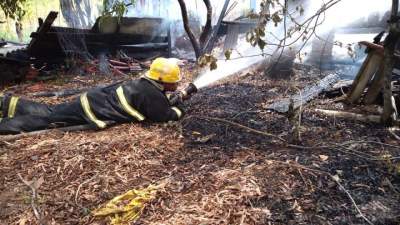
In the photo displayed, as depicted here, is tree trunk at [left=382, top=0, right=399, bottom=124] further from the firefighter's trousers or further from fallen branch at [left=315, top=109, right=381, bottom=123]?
the firefighter's trousers

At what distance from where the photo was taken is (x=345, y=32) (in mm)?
9078

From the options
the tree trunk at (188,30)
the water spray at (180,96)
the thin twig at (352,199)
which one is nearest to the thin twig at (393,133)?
the thin twig at (352,199)

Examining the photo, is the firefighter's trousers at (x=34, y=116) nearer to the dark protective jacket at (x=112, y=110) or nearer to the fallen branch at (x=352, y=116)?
the dark protective jacket at (x=112, y=110)

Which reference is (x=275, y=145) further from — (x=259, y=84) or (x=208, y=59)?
(x=259, y=84)

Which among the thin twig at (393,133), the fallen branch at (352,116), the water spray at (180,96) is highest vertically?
the water spray at (180,96)

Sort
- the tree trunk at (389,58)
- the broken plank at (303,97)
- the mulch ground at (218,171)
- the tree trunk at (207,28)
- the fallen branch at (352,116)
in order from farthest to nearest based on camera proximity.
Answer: the tree trunk at (207,28) < the broken plank at (303,97) < the fallen branch at (352,116) < the tree trunk at (389,58) < the mulch ground at (218,171)

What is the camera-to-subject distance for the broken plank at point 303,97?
473cm

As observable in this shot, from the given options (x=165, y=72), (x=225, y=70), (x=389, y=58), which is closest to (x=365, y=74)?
(x=389, y=58)

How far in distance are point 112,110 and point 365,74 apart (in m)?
3.14

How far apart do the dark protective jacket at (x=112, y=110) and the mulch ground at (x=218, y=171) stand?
15 centimetres

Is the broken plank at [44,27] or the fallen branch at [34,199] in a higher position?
the broken plank at [44,27]

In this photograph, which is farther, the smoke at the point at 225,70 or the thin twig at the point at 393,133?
the smoke at the point at 225,70

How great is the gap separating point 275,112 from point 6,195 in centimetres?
310

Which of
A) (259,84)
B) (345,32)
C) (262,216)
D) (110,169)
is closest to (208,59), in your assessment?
(110,169)
